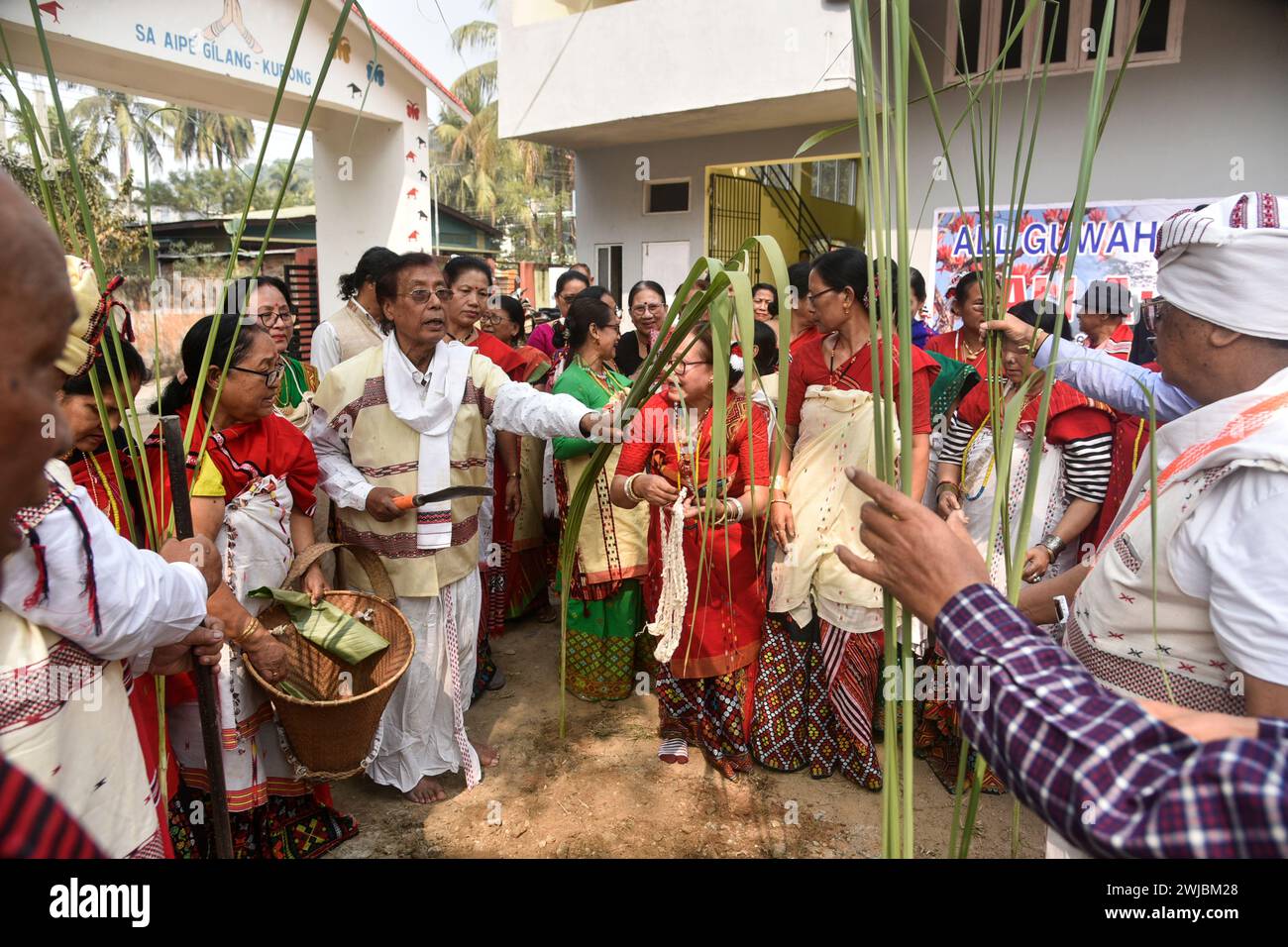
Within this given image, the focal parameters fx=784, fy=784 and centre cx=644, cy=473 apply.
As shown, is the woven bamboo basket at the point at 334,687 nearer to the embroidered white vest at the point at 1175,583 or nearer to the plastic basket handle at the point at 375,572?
the plastic basket handle at the point at 375,572

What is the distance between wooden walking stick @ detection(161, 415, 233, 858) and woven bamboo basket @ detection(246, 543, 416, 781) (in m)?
0.36

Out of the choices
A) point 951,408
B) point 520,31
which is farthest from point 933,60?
point 951,408

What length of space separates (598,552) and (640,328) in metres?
1.40

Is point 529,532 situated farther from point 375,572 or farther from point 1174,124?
point 1174,124

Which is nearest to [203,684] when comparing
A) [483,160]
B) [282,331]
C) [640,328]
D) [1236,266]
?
[282,331]

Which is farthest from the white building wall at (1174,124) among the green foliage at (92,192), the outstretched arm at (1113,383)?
the green foliage at (92,192)

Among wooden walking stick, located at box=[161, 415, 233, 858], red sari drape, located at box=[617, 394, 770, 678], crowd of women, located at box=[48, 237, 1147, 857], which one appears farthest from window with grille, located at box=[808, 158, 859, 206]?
wooden walking stick, located at box=[161, 415, 233, 858]

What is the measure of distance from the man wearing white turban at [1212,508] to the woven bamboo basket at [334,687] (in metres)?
1.73

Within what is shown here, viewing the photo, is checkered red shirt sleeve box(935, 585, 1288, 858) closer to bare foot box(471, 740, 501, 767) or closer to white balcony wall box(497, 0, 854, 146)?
bare foot box(471, 740, 501, 767)

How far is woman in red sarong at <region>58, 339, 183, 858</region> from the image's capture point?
166cm

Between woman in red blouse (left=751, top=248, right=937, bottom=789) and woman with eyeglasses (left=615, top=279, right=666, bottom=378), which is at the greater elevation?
woman with eyeglasses (left=615, top=279, right=666, bottom=378)

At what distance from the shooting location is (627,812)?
2.86m

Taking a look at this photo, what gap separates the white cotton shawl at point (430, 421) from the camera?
268 cm
